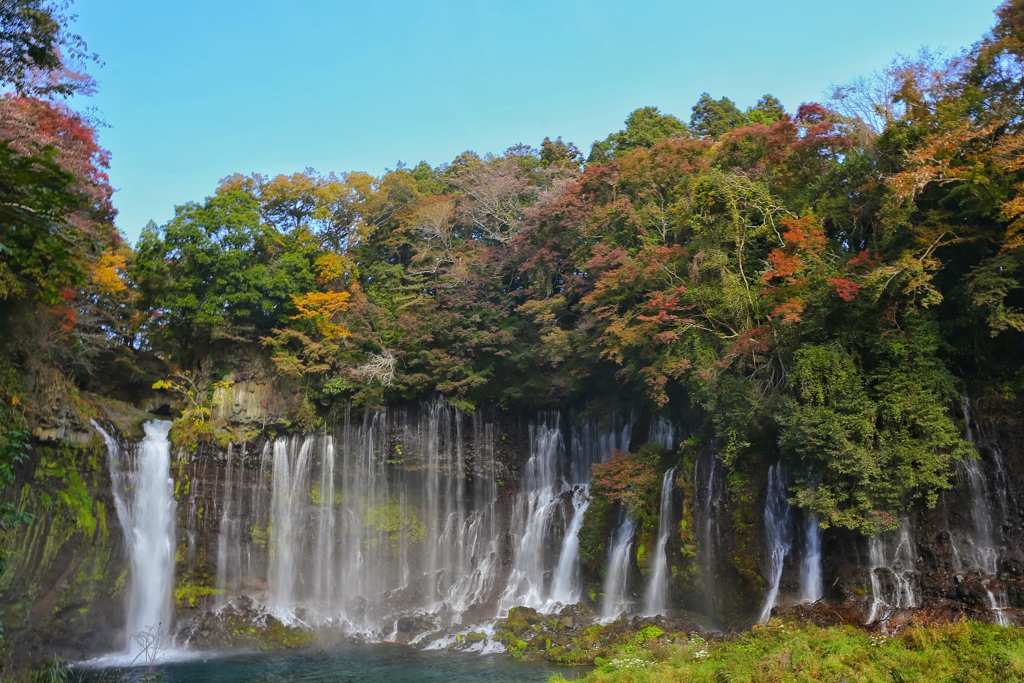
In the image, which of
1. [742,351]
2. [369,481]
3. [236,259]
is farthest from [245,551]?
[742,351]

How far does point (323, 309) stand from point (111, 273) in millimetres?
7415

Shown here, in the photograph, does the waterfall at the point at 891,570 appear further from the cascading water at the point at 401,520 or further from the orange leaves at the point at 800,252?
the cascading water at the point at 401,520

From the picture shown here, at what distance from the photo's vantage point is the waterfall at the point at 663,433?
23.6 metres

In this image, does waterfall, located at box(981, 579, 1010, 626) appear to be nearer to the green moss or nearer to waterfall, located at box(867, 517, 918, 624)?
waterfall, located at box(867, 517, 918, 624)

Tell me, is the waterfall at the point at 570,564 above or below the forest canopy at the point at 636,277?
below

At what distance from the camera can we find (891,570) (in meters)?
16.3

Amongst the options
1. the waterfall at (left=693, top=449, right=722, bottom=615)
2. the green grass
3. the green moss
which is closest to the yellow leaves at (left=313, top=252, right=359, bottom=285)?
the green moss

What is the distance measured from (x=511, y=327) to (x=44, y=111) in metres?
14.2

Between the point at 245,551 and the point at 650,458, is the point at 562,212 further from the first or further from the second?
the point at 245,551

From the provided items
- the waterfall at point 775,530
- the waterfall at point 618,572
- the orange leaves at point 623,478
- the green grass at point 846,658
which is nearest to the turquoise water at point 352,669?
the waterfall at point 618,572

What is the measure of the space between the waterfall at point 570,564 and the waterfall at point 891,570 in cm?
901

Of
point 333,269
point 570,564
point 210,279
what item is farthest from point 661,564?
point 210,279

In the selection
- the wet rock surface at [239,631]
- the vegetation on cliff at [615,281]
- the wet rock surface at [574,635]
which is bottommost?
the wet rock surface at [239,631]

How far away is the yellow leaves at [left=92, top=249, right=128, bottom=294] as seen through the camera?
26778 mm
